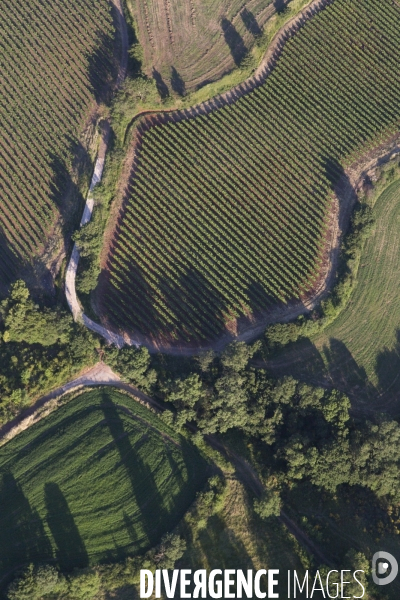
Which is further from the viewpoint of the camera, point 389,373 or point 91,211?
point 91,211

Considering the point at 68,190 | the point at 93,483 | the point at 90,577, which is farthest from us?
the point at 68,190

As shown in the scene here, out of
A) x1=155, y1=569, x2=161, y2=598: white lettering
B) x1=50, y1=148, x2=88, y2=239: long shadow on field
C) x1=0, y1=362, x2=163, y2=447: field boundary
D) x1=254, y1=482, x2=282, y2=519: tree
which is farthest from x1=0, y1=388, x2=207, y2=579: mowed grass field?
x1=50, y1=148, x2=88, y2=239: long shadow on field

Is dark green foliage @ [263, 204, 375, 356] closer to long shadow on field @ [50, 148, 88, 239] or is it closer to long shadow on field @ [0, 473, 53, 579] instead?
long shadow on field @ [50, 148, 88, 239]

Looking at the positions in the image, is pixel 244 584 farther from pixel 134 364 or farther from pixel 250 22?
pixel 250 22

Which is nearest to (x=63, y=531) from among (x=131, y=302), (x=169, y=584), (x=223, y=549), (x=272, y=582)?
(x=169, y=584)

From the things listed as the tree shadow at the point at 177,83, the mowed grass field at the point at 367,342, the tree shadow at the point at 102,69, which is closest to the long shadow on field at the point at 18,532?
the mowed grass field at the point at 367,342

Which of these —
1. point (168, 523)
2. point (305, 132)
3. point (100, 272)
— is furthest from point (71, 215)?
point (168, 523)
